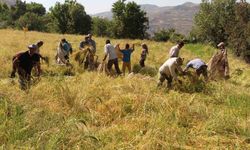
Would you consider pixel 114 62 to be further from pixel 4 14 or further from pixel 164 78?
pixel 4 14

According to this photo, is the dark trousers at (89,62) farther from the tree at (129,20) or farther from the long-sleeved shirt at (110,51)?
the tree at (129,20)

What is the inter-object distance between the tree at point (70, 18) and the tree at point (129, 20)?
778 cm

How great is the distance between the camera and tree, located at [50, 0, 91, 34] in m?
57.8

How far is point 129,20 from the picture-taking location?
166ft

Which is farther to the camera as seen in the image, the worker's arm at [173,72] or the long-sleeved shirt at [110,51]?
the long-sleeved shirt at [110,51]

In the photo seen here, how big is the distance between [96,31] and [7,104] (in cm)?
5530

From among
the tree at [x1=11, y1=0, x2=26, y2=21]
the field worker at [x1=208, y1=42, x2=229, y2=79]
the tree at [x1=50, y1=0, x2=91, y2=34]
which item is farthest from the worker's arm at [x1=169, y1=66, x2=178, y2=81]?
the tree at [x1=11, y1=0, x2=26, y2=21]

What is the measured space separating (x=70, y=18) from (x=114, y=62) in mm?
46111

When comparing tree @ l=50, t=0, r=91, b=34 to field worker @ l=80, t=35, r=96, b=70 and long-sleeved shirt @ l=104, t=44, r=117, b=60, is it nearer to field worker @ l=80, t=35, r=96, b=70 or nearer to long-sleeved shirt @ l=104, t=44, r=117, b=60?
field worker @ l=80, t=35, r=96, b=70

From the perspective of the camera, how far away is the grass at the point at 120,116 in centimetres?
623

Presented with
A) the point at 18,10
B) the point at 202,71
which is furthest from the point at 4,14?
the point at 202,71

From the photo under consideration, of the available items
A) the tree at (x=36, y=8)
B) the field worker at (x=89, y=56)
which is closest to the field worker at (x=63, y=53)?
the field worker at (x=89, y=56)

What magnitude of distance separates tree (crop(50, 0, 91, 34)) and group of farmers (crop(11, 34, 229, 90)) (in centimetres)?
4302

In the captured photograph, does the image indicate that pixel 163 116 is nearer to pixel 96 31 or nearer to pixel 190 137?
pixel 190 137
